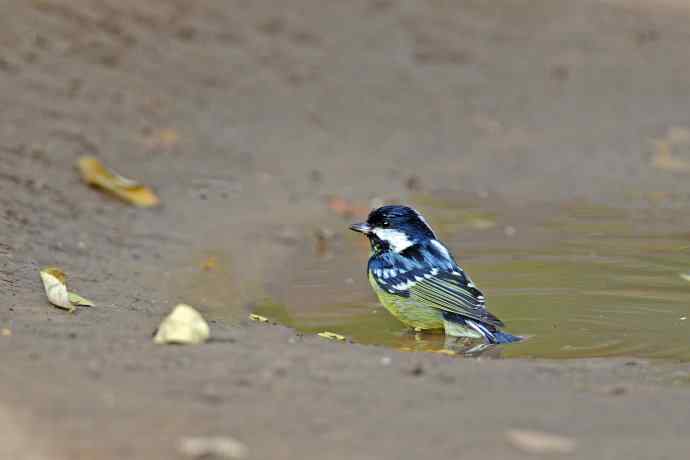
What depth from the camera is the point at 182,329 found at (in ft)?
18.9

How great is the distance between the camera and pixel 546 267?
8.52 metres

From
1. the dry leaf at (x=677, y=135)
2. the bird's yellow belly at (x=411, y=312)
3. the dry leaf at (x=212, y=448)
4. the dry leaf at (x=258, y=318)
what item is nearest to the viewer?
the dry leaf at (x=212, y=448)

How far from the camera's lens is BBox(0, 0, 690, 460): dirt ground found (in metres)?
4.54

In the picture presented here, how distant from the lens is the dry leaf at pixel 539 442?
4.25m

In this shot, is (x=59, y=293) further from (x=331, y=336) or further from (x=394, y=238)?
(x=394, y=238)

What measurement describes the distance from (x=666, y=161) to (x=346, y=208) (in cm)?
401

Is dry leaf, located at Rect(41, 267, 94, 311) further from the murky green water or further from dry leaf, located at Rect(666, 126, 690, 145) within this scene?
dry leaf, located at Rect(666, 126, 690, 145)

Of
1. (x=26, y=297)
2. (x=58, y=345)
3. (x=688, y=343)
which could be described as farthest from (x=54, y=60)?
(x=688, y=343)

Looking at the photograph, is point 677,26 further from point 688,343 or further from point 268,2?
point 688,343

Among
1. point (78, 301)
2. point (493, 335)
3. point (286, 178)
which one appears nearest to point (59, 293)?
point (78, 301)

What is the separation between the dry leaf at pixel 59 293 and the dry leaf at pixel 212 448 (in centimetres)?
259

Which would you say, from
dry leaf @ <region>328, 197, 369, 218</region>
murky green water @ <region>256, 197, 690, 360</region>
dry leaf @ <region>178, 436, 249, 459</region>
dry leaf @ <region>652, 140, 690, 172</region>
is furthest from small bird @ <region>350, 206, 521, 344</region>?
dry leaf @ <region>652, 140, 690, 172</region>

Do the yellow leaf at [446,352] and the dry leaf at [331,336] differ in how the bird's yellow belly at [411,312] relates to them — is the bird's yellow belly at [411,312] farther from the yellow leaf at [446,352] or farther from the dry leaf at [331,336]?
the dry leaf at [331,336]

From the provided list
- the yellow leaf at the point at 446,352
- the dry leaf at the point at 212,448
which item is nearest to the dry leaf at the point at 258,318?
the yellow leaf at the point at 446,352
